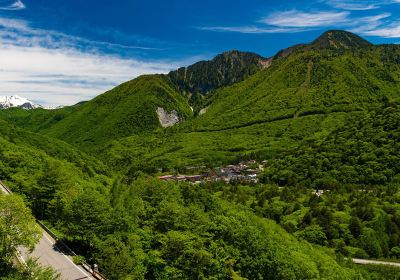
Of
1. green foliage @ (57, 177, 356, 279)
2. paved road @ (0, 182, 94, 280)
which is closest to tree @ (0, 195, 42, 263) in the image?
paved road @ (0, 182, 94, 280)

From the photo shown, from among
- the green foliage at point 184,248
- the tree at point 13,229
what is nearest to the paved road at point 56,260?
the green foliage at point 184,248

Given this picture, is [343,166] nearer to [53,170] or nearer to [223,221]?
[223,221]

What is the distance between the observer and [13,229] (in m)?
43.5

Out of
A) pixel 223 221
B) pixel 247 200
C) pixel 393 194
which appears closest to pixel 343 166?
pixel 393 194

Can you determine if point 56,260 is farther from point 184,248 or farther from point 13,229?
point 184,248

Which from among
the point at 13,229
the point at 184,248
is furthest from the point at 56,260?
the point at 184,248

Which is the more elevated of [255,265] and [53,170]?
[53,170]

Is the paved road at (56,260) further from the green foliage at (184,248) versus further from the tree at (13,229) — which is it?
the tree at (13,229)

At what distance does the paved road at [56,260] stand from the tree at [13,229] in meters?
5.61

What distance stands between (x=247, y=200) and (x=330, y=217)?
3807 cm

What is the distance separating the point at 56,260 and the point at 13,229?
41.6ft

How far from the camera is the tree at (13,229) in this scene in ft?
141

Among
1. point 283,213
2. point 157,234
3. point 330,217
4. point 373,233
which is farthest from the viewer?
point 283,213

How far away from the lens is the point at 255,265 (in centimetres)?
6241
